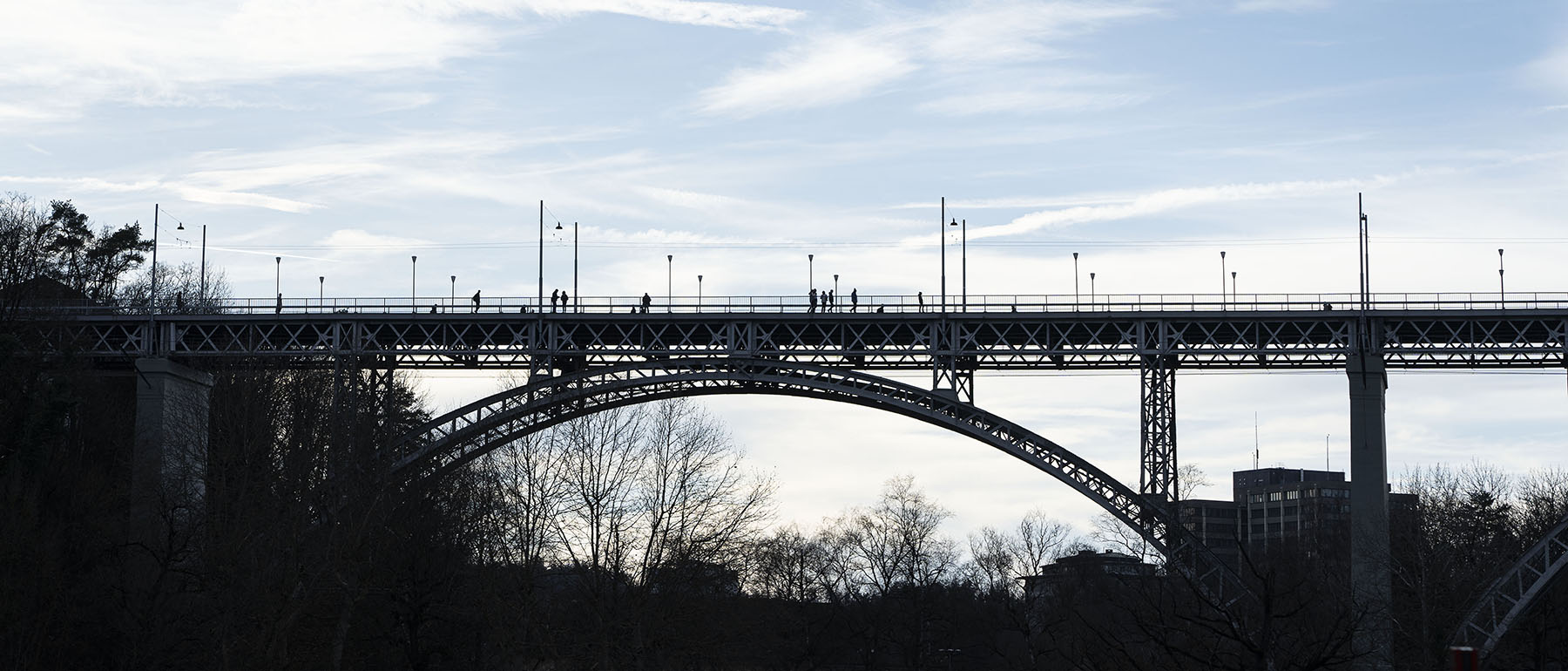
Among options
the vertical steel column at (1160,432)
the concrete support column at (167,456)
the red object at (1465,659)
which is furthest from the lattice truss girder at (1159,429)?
the red object at (1465,659)

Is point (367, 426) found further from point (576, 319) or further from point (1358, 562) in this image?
point (1358, 562)

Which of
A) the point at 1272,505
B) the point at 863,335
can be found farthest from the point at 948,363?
the point at 1272,505

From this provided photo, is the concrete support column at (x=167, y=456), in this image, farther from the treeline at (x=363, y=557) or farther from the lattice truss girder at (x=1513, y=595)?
the lattice truss girder at (x=1513, y=595)

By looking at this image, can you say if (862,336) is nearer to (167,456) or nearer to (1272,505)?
(167,456)

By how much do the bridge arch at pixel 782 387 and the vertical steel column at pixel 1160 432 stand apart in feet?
1.96

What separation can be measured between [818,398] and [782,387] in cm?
126

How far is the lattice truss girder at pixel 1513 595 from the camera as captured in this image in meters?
55.5

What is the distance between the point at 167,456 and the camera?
200 ft

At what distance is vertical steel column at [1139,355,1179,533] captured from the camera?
57688mm

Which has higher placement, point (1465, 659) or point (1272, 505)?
point (1465, 659)

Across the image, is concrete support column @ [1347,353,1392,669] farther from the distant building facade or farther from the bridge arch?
the distant building facade

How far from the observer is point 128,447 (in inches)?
2530

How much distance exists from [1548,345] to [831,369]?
22.8 metres

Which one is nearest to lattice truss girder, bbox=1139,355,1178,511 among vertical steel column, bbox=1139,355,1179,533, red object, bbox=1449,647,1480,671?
vertical steel column, bbox=1139,355,1179,533
